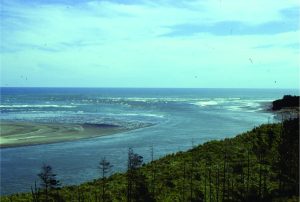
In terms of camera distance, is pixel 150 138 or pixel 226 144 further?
pixel 150 138

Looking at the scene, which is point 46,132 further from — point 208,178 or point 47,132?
point 208,178

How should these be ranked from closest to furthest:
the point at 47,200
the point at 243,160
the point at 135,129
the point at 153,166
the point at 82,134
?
the point at 47,200, the point at 153,166, the point at 243,160, the point at 82,134, the point at 135,129

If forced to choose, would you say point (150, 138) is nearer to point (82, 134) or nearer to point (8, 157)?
point (82, 134)

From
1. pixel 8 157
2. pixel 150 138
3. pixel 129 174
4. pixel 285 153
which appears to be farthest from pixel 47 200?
pixel 150 138

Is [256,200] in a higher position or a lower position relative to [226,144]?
lower

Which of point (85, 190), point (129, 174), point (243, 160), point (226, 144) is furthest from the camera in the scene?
point (226, 144)

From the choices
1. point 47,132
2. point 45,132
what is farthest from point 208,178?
point 45,132

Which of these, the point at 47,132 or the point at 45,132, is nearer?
the point at 45,132
